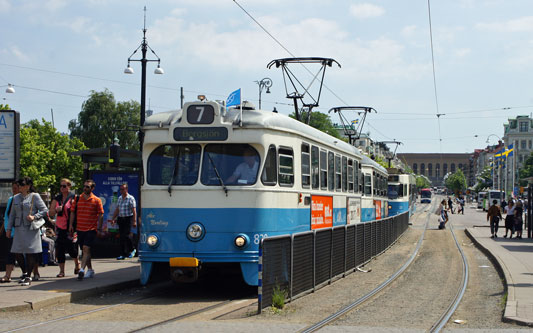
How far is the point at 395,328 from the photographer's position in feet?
29.5

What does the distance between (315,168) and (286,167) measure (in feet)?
5.90

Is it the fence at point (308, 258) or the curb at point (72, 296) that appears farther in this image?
the fence at point (308, 258)

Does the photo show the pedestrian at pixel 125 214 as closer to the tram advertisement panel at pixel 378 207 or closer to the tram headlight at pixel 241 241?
the tram headlight at pixel 241 241

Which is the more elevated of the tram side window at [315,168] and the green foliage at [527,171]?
the green foliage at [527,171]

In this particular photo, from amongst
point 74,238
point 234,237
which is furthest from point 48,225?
point 234,237

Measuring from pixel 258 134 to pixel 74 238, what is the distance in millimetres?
4241

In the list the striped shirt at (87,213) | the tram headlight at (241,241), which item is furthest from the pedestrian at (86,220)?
the tram headlight at (241,241)

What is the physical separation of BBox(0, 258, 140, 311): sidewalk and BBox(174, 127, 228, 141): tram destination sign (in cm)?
277

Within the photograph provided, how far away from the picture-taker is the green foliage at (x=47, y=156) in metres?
58.4

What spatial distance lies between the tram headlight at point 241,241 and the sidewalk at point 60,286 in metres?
2.38

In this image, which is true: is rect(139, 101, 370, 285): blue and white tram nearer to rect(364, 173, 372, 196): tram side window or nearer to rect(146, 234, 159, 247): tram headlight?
rect(146, 234, 159, 247): tram headlight

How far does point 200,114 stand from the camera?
11945 millimetres

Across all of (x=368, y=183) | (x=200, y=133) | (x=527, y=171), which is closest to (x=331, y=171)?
(x=200, y=133)

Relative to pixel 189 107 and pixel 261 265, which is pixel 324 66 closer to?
pixel 189 107
